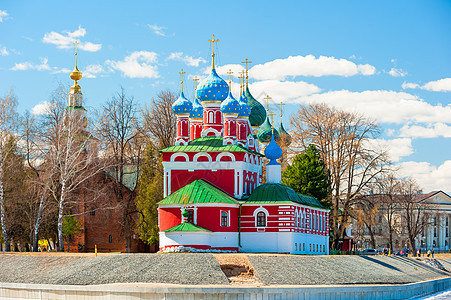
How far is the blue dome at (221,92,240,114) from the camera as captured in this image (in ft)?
159

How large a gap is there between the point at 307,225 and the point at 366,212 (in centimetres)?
989

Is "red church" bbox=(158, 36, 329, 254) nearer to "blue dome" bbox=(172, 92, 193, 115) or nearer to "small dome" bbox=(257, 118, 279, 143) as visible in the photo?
"blue dome" bbox=(172, 92, 193, 115)

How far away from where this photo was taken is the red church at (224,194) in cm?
4466

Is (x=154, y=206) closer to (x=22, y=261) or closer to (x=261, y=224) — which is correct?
(x=261, y=224)

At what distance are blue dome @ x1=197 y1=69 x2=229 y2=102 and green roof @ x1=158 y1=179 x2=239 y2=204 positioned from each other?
653cm

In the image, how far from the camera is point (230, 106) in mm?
48312

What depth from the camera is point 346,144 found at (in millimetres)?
53938

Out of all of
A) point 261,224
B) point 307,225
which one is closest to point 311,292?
point 261,224

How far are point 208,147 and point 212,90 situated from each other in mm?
4501

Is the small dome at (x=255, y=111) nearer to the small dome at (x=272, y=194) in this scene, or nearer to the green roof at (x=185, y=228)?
the small dome at (x=272, y=194)

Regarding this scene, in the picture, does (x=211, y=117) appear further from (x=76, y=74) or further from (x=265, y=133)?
(x=76, y=74)

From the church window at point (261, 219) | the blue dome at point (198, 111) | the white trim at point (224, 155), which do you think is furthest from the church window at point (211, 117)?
the church window at point (261, 219)

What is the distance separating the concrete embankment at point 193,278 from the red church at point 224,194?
540 centimetres

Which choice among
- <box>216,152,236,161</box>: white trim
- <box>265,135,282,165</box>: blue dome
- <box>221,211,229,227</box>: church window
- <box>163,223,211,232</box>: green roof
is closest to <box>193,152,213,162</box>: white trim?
<box>216,152,236,161</box>: white trim
